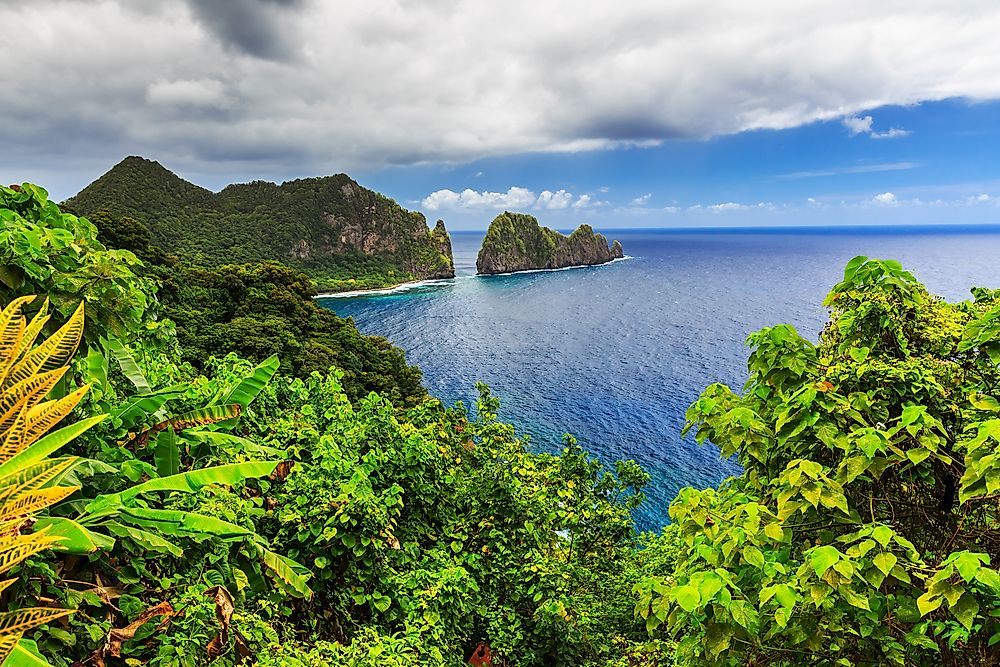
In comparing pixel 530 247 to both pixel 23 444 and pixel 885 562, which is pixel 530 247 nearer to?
pixel 885 562

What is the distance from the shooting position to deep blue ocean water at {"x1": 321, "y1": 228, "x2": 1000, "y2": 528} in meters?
34.7

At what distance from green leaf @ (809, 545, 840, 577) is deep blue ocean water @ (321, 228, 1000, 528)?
2438 cm

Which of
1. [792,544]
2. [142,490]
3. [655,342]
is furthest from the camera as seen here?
[655,342]

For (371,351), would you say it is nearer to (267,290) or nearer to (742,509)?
(267,290)

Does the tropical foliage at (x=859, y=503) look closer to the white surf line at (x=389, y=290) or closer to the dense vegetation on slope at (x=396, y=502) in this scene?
the dense vegetation on slope at (x=396, y=502)

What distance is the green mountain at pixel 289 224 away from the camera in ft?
358

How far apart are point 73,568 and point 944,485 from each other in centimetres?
596

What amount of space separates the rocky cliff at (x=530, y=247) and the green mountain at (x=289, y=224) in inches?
459

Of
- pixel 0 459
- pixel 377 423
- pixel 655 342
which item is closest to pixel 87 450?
pixel 0 459

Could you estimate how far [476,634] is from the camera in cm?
696

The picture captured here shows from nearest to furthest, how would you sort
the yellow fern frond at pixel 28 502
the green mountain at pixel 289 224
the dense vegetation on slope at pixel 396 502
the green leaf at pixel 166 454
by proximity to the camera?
the yellow fern frond at pixel 28 502 → the dense vegetation on slope at pixel 396 502 → the green leaf at pixel 166 454 → the green mountain at pixel 289 224

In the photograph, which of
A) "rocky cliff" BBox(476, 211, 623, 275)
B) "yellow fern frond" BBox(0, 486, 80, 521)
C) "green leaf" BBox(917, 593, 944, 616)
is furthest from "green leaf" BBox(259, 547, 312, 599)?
"rocky cliff" BBox(476, 211, 623, 275)

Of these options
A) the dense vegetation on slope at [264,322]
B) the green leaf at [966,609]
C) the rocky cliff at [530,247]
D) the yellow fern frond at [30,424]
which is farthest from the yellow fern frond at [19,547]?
the rocky cliff at [530,247]

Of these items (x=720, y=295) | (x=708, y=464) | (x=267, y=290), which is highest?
(x=267, y=290)
